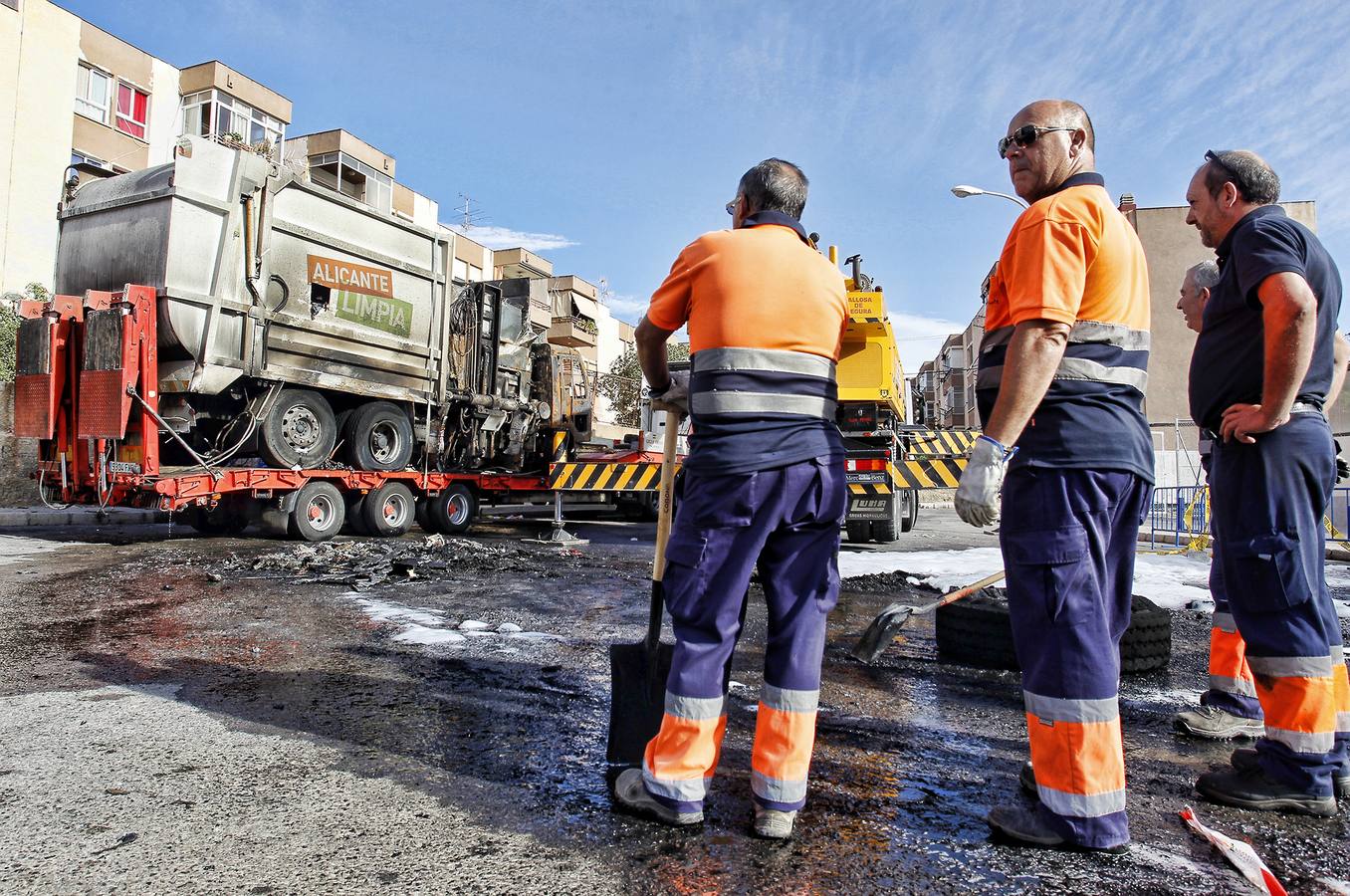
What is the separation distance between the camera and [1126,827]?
6.61 feet

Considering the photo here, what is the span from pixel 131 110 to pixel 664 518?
89.2 ft

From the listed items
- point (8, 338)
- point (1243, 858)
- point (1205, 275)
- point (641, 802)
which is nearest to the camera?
point (1243, 858)

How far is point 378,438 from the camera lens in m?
10.1

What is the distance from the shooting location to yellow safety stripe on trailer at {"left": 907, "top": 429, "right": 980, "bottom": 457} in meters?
10.5

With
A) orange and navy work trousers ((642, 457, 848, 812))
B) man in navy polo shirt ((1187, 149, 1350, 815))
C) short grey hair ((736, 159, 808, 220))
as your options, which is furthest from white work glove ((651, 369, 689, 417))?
man in navy polo shirt ((1187, 149, 1350, 815))

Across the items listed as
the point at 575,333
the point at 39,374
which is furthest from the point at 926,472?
the point at 575,333

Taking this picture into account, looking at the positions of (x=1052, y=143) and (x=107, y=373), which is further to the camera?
(x=107, y=373)

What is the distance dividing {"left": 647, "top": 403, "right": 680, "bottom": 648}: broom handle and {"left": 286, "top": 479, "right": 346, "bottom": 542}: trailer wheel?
7452 millimetres

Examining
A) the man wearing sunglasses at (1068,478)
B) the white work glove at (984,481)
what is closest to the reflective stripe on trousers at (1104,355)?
the man wearing sunglasses at (1068,478)

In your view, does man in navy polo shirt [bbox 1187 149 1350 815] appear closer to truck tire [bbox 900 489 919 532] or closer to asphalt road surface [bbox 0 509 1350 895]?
asphalt road surface [bbox 0 509 1350 895]

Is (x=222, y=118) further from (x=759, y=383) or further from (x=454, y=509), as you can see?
(x=759, y=383)

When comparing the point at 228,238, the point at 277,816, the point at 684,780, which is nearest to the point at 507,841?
the point at 684,780

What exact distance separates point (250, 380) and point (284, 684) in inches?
248

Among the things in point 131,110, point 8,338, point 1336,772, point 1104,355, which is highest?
point 131,110
